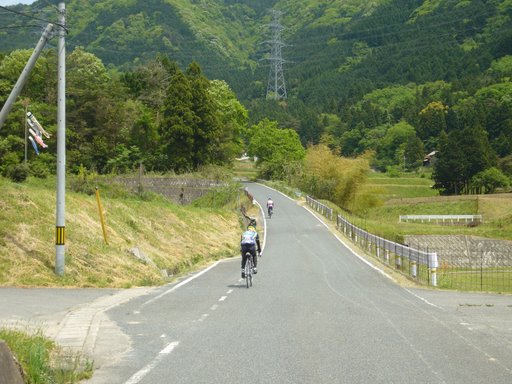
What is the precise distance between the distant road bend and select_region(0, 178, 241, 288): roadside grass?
2.12 metres

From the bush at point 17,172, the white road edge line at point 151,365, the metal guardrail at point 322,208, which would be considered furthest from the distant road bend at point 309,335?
the metal guardrail at point 322,208

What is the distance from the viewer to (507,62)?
18912 cm

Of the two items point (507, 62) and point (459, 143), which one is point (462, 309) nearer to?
point (459, 143)

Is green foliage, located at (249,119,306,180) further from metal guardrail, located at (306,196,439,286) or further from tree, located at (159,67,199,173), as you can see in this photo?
metal guardrail, located at (306,196,439,286)

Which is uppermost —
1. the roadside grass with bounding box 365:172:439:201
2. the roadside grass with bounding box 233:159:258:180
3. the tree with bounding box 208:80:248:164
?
the tree with bounding box 208:80:248:164

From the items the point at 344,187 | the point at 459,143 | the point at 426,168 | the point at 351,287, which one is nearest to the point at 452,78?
the point at 426,168

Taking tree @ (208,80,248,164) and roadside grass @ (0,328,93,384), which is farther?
tree @ (208,80,248,164)

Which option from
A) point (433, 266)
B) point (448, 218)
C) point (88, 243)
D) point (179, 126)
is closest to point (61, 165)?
point (88, 243)

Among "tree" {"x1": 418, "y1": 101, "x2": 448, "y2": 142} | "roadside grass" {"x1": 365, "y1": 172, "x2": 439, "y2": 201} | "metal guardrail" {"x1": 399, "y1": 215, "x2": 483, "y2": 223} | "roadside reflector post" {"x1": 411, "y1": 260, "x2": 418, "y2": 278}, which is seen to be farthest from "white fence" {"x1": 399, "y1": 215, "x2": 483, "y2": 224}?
"tree" {"x1": 418, "y1": 101, "x2": 448, "y2": 142}

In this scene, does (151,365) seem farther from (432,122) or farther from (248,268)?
(432,122)

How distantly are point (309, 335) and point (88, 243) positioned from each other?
38.8ft

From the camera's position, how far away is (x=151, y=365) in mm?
8398

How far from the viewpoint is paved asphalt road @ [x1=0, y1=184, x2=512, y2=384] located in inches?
318

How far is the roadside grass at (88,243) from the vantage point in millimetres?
17906
